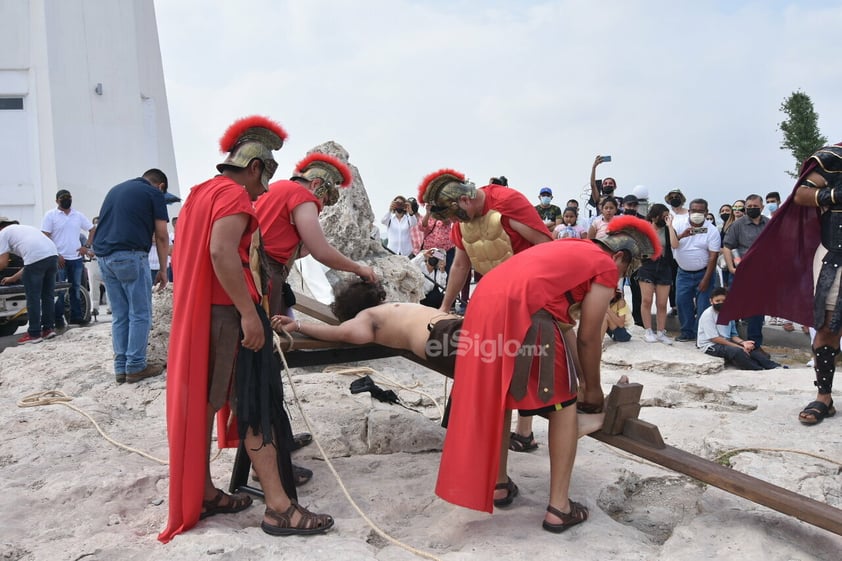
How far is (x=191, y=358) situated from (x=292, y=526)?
33.5 inches

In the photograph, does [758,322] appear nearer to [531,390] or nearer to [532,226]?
[532,226]

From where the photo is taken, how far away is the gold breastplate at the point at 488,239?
4.43 m

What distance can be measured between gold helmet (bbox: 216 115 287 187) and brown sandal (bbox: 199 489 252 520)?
59.5 inches

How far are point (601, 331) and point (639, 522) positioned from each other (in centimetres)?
105

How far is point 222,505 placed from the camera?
3.09 m

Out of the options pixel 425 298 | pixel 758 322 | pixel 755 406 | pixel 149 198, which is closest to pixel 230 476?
pixel 149 198

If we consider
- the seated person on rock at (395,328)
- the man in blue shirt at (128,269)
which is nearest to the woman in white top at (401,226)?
the man in blue shirt at (128,269)

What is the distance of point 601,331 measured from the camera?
3031 mm

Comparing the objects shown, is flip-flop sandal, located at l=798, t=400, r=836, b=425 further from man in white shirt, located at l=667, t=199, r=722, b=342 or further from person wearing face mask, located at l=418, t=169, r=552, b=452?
man in white shirt, located at l=667, t=199, r=722, b=342

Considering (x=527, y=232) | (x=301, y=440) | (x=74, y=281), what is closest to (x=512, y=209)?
(x=527, y=232)

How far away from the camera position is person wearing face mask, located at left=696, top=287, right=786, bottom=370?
675cm

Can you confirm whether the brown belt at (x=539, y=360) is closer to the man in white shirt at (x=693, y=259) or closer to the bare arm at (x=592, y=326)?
the bare arm at (x=592, y=326)

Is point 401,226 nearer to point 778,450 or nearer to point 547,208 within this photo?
point 547,208

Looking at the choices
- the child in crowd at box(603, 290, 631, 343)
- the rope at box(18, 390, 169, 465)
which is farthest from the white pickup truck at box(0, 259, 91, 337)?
the child in crowd at box(603, 290, 631, 343)
